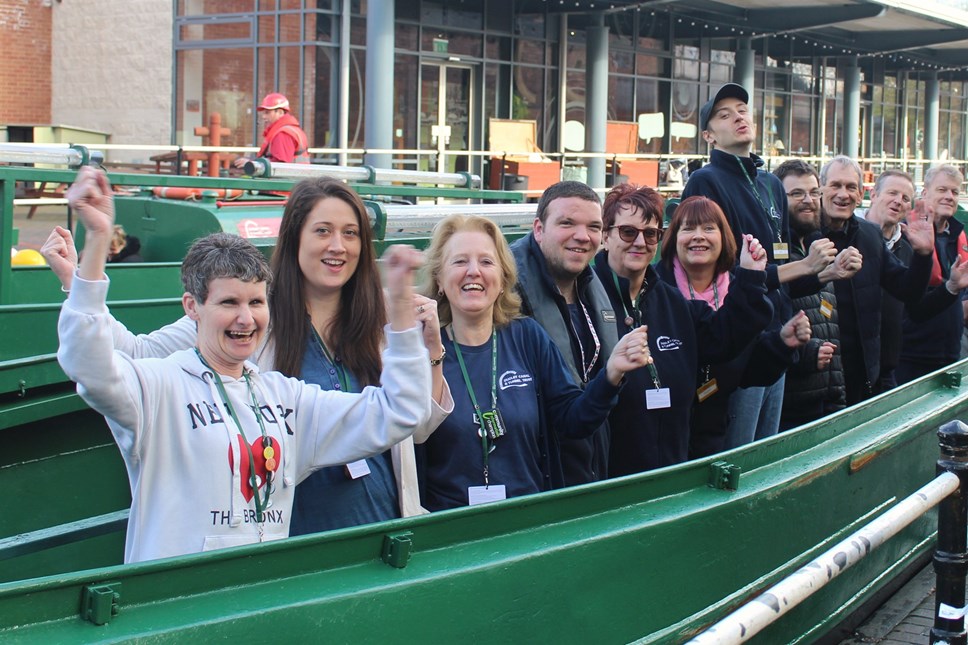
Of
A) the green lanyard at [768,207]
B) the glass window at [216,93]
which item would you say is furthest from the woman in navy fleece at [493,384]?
the glass window at [216,93]

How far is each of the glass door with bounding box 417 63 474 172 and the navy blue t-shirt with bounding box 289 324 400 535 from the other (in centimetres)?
1767

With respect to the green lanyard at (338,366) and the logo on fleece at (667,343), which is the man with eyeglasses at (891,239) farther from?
the green lanyard at (338,366)

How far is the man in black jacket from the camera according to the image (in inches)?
233

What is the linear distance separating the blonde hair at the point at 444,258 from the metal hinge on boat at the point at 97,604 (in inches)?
61.9

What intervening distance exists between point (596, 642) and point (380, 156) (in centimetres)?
1624

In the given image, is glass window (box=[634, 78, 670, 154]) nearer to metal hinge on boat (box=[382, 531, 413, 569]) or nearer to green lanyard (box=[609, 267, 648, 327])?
green lanyard (box=[609, 267, 648, 327])

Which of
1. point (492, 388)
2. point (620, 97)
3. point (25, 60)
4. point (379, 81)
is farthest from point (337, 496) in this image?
point (25, 60)

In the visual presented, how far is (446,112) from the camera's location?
2175 cm

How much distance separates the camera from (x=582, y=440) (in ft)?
12.9

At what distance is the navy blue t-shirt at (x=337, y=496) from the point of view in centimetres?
323

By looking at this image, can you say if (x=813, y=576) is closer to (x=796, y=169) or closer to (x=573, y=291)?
(x=573, y=291)

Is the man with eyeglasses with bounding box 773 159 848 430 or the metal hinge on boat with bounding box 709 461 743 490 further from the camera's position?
the man with eyeglasses with bounding box 773 159 848 430

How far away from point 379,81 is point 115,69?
7829 mm

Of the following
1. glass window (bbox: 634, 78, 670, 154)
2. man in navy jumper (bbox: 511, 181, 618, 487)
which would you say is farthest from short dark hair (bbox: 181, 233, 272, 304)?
glass window (bbox: 634, 78, 670, 154)
